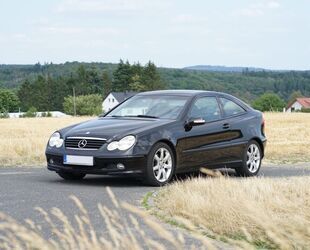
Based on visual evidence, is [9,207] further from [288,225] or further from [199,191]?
[288,225]

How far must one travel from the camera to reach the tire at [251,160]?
1193 centimetres

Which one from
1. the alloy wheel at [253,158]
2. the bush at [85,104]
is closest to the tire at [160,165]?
the alloy wheel at [253,158]

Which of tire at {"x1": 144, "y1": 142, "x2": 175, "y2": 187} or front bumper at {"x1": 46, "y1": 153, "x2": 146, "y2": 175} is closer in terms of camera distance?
front bumper at {"x1": 46, "y1": 153, "x2": 146, "y2": 175}

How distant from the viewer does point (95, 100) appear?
139 meters

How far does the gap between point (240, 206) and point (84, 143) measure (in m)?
4.20

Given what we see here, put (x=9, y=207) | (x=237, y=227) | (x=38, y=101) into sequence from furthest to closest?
(x=38, y=101), (x=9, y=207), (x=237, y=227)

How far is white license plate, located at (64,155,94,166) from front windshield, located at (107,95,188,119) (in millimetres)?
1469

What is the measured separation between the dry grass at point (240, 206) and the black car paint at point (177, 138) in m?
1.21

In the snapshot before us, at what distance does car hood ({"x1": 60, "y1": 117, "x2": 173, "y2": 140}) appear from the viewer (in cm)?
1008

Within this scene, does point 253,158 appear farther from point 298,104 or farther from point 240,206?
point 298,104

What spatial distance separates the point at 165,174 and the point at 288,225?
16.3 feet

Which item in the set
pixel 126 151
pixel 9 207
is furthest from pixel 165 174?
pixel 9 207

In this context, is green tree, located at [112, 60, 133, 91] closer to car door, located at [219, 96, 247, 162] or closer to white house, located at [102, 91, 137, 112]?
white house, located at [102, 91, 137, 112]

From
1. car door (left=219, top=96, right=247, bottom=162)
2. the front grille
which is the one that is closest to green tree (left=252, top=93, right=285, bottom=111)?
car door (left=219, top=96, right=247, bottom=162)
